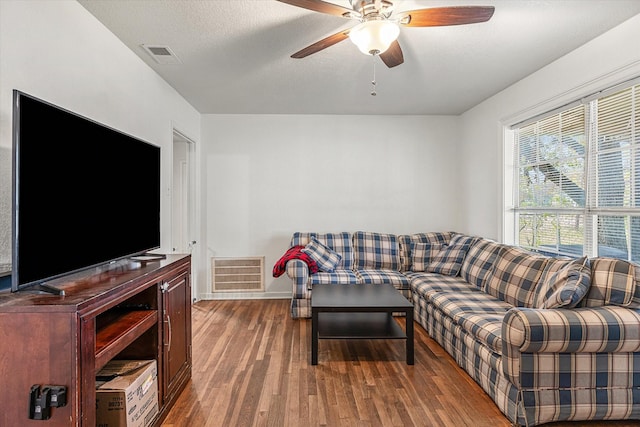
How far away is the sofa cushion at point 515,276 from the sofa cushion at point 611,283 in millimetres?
467

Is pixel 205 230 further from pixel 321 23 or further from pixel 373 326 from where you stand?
pixel 321 23

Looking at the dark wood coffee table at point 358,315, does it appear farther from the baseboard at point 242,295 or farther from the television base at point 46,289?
the television base at point 46,289

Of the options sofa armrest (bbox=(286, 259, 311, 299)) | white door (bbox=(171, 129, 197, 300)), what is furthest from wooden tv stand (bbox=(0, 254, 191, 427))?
white door (bbox=(171, 129, 197, 300))

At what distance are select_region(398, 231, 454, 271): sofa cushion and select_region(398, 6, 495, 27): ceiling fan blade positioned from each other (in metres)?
3.15

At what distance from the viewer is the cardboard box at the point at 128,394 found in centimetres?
163

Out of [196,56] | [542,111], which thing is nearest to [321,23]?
[196,56]

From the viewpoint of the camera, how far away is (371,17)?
1.92m

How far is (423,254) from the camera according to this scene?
4.53m

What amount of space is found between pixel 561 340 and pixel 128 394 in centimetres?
229

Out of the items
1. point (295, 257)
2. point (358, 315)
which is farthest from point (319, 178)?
point (358, 315)

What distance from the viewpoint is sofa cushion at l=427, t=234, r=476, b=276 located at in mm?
4051

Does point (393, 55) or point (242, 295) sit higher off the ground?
point (393, 55)

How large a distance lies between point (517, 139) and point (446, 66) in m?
1.29

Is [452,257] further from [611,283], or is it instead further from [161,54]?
[161,54]
